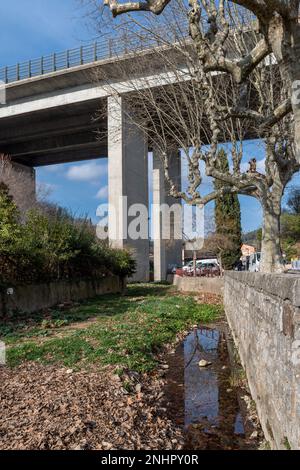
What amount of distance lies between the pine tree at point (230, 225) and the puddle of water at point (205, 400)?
21204mm

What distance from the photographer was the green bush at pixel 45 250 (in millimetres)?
11453

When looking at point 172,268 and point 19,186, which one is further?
point 172,268

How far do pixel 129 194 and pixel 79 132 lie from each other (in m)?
8.86

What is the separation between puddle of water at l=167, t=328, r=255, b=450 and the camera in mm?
4711

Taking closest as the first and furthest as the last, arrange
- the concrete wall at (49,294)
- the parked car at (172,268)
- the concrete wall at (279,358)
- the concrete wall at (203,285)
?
the concrete wall at (279,358)
the concrete wall at (49,294)
the concrete wall at (203,285)
the parked car at (172,268)

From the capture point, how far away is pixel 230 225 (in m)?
30.2

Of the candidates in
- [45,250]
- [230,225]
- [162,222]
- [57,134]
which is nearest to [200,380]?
[45,250]

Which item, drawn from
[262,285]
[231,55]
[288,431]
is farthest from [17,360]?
[231,55]

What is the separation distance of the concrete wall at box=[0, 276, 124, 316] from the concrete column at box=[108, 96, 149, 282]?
23.9 ft

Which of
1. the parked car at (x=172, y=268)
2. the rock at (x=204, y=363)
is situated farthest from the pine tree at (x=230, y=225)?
the rock at (x=204, y=363)

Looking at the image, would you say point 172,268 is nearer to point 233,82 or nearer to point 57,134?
point 57,134

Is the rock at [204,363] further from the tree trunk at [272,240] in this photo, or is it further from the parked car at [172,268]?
the parked car at [172,268]

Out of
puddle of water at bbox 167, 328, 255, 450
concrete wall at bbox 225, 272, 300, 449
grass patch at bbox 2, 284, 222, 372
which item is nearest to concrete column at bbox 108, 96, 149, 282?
grass patch at bbox 2, 284, 222, 372

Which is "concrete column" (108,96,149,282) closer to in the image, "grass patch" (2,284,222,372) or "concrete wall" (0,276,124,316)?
"concrete wall" (0,276,124,316)
